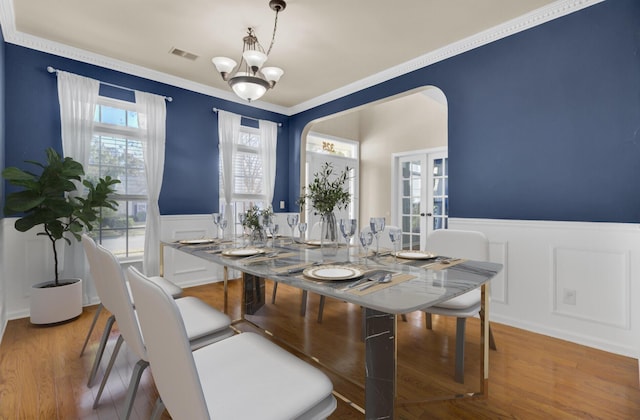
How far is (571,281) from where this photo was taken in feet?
7.64

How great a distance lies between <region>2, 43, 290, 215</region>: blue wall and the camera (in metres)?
2.82

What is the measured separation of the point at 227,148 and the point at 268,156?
68 centimetres

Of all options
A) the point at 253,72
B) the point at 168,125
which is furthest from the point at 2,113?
the point at 253,72

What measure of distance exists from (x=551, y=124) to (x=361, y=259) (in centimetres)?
206

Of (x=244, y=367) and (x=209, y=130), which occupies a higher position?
(x=209, y=130)

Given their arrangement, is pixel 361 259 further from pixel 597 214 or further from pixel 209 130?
pixel 209 130

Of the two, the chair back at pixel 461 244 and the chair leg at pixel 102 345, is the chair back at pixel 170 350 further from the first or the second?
the chair back at pixel 461 244

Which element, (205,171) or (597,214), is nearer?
(597,214)

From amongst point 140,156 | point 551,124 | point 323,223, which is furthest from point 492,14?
point 140,156

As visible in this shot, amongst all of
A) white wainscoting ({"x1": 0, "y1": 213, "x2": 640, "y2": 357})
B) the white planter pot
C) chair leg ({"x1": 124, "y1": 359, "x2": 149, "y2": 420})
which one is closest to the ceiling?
white wainscoting ({"x1": 0, "y1": 213, "x2": 640, "y2": 357})

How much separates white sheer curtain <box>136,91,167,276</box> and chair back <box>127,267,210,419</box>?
10.0 ft

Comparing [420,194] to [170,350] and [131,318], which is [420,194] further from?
[170,350]

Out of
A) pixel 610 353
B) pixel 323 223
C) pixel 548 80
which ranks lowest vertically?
pixel 610 353

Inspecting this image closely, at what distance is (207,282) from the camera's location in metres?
4.05
